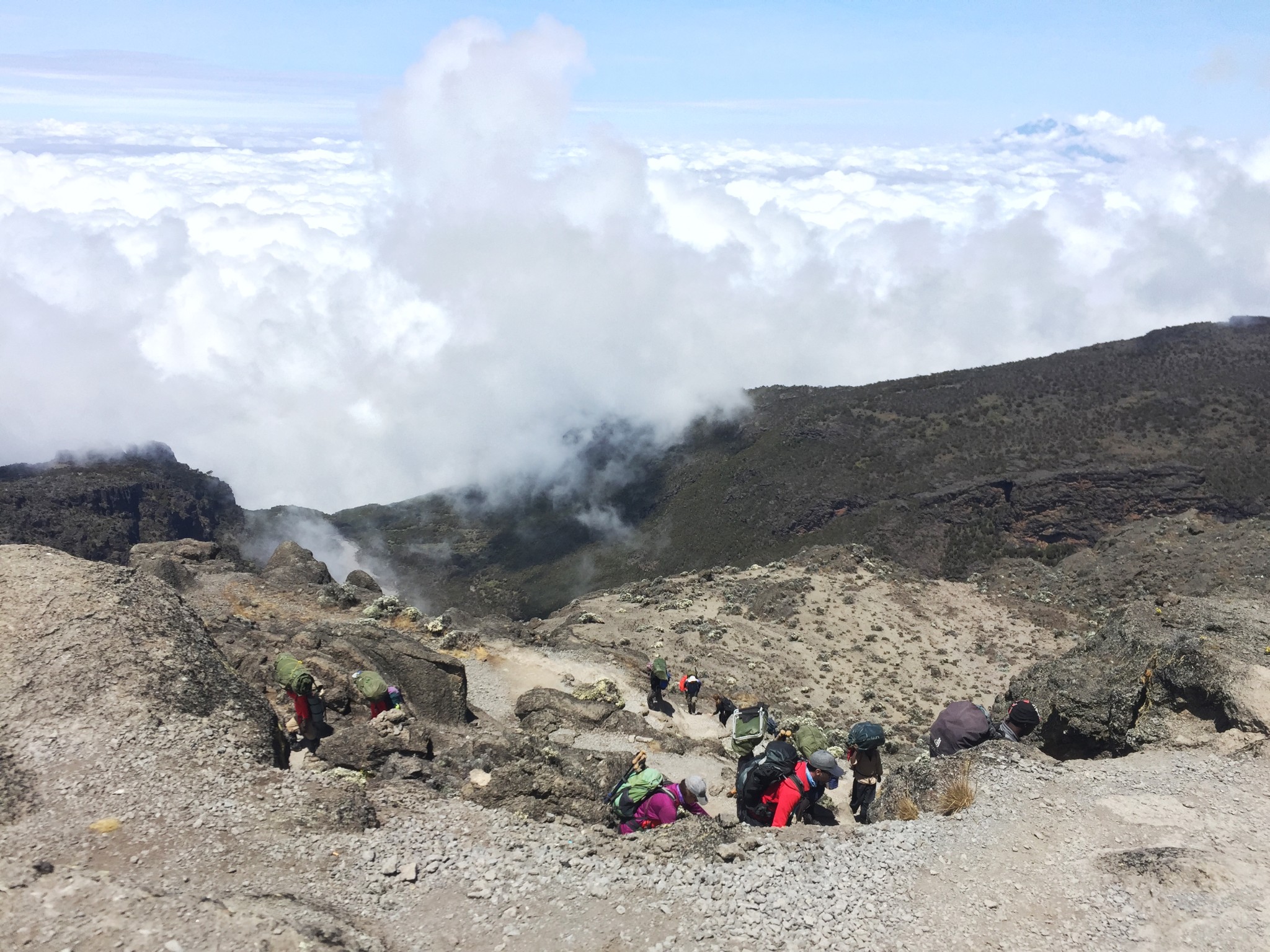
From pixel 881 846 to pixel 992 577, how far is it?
138ft

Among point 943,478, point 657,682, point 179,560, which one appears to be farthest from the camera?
point 943,478

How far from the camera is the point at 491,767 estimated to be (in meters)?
15.3

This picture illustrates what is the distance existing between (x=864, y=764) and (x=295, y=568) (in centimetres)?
2538

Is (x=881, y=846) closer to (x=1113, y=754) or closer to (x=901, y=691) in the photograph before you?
(x=1113, y=754)

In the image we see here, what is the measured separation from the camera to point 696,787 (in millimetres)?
11914

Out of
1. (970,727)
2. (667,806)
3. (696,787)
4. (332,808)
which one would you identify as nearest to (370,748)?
(332,808)

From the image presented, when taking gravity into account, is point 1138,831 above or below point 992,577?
above

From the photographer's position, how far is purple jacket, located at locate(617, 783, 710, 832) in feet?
38.7

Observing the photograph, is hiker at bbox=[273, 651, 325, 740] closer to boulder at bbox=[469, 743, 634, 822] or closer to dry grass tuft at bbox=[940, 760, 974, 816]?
boulder at bbox=[469, 743, 634, 822]

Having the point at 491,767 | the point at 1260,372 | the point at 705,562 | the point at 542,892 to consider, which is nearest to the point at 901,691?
the point at 491,767

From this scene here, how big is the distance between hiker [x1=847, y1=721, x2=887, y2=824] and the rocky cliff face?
216 feet

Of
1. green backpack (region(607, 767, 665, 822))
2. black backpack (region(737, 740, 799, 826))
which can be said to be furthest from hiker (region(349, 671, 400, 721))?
black backpack (region(737, 740, 799, 826))

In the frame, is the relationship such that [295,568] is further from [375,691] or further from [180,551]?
[375,691]

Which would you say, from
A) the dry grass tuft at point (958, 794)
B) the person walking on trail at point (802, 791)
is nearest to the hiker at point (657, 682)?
the person walking on trail at point (802, 791)
